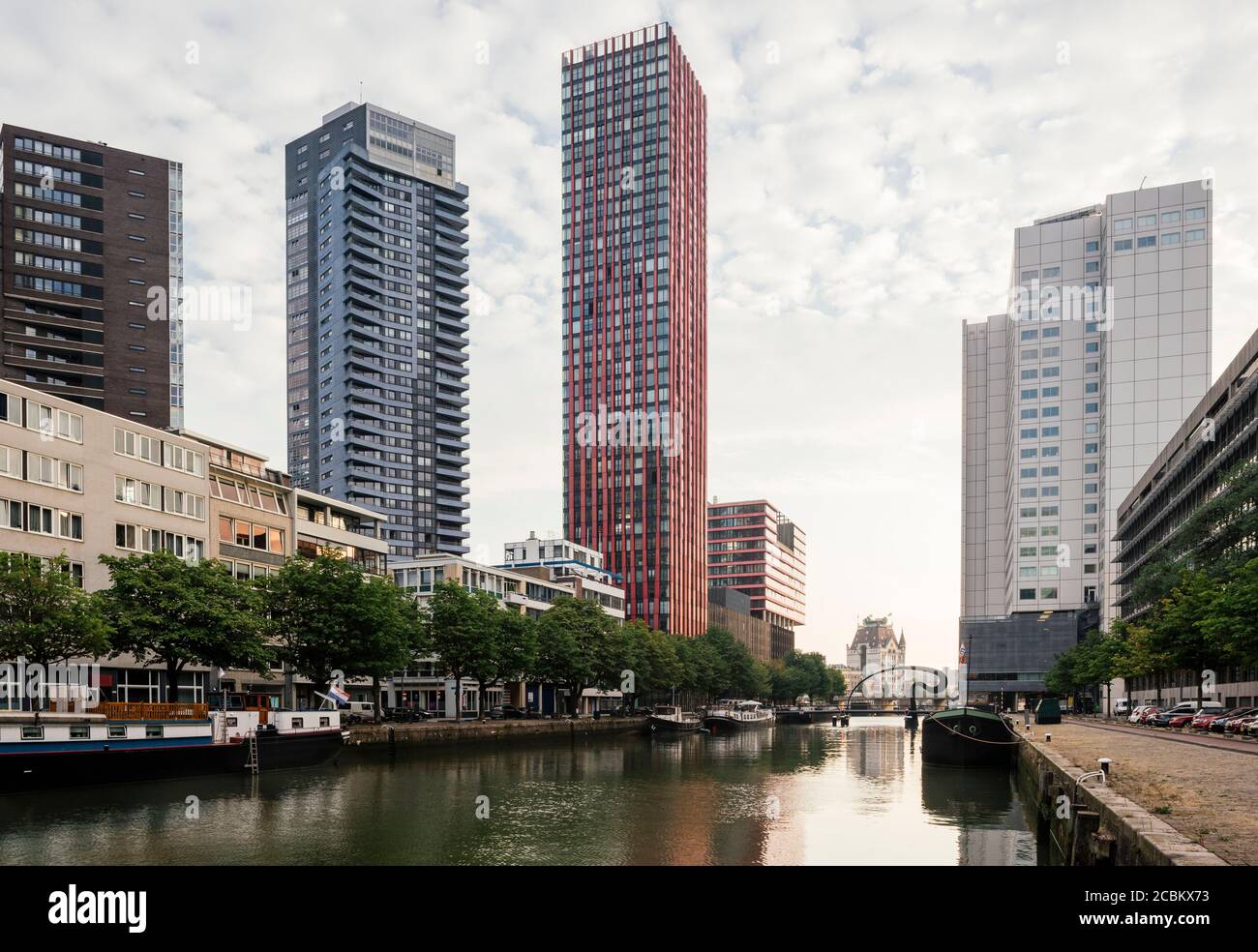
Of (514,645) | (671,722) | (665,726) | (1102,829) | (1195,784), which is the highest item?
(1102,829)

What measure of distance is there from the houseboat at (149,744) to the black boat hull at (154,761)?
0.04 m

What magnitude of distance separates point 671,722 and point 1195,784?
93791 mm

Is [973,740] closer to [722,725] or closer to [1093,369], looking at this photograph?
[722,725]

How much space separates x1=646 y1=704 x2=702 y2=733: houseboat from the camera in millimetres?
119188

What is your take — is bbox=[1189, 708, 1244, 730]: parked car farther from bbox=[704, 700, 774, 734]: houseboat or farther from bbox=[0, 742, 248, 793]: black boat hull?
bbox=[704, 700, 774, 734]: houseboat

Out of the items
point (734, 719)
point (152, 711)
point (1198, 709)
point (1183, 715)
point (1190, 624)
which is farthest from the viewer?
point (734, 719)

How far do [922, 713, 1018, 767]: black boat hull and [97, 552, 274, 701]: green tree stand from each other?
4757 cm

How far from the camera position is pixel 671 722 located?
120m

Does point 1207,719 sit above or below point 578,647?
above

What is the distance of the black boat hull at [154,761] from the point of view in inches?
1874

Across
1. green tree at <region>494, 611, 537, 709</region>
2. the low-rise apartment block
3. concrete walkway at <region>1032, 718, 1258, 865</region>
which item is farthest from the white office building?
concrete walkway at <region>1032, 718, 1258, 865</region>

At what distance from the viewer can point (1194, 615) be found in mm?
76188

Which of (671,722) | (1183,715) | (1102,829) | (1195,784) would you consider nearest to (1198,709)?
(1183,715)
